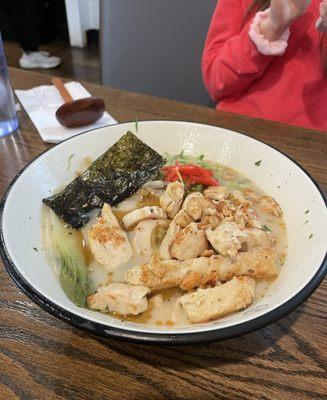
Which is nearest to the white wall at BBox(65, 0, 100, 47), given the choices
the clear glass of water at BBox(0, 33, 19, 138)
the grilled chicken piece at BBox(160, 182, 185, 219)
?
the clear glass of water at BBox(0, 33, 19, 138)

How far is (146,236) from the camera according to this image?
0.83 metres

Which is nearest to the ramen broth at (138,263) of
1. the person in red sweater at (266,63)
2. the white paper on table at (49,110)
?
the white paper on table at (49,110)

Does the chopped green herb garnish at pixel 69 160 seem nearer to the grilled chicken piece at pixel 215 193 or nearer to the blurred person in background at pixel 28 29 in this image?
the grilled chicken piece at pixel 215 193

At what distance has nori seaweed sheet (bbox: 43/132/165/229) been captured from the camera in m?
0.87

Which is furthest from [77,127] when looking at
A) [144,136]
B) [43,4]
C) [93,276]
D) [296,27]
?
[43,4]

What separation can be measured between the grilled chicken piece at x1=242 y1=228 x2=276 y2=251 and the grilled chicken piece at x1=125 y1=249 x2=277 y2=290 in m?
0.03

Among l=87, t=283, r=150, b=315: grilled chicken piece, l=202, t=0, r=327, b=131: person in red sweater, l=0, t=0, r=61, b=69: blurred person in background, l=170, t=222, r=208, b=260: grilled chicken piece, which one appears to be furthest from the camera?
l=0, t=0, r=61, b=69: blurred person in background

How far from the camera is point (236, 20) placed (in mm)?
1615

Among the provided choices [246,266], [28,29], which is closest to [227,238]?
[246,266]

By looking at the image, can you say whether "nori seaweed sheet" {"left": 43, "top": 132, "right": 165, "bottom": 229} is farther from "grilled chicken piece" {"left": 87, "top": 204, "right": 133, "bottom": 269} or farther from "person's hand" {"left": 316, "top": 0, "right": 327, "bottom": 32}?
"person's hand" {"left": 316, "top": 0, "right": 327, "bottom": 32}

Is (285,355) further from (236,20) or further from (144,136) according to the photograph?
A: (236,20)

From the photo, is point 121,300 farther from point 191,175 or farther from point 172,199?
point 191,175

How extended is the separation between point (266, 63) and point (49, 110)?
2.81 feet

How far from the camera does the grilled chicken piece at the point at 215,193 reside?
0.92 m
